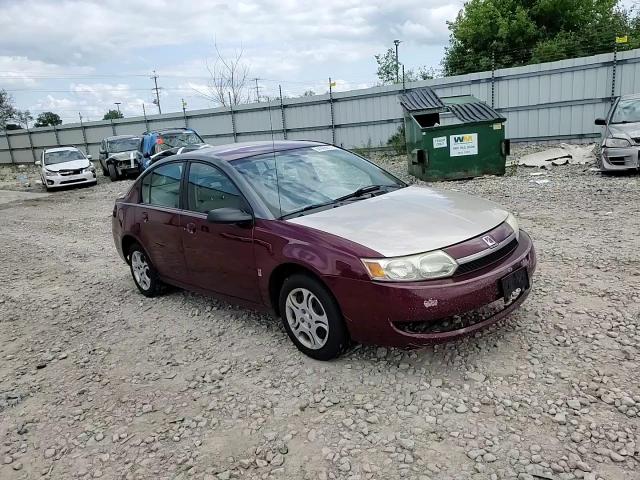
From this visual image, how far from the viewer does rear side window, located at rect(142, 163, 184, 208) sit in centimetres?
464

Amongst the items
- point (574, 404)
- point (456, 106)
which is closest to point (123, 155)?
point (456, 106)

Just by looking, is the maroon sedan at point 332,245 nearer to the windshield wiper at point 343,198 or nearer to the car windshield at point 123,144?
the windshield wiper at point 343,198

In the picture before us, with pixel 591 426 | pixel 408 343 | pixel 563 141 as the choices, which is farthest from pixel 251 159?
pixel 563 141

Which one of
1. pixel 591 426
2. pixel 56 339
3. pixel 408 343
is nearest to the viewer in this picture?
pixel 591 426

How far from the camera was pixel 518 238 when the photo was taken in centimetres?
370

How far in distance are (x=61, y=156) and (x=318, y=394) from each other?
1904cm

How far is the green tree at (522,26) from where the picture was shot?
82.0ft

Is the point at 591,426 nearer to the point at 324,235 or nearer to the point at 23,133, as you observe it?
the point at 324,235

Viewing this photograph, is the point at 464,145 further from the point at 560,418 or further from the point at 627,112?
the point at 560,418

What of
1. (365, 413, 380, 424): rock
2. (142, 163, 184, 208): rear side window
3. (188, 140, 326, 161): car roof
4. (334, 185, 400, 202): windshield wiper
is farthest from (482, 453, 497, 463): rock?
(142, 163, 184, 208): rear side window

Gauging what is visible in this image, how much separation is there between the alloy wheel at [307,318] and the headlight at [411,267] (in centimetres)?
52

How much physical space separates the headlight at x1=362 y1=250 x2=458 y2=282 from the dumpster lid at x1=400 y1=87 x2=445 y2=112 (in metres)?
8.96

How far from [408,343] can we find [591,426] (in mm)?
1026

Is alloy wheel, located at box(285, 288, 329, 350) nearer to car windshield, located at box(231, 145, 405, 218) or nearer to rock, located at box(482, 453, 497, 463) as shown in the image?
car windshield, located at box(231, 145, 405, 218)
